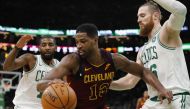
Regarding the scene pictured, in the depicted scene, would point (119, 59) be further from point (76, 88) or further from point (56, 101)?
point (56, 101)

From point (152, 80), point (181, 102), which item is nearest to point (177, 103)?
point (181, 102)

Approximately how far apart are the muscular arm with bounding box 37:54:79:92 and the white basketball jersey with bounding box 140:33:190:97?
1.01m

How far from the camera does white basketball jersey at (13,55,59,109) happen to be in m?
6.84

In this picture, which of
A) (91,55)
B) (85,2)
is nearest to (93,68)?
(91,55)

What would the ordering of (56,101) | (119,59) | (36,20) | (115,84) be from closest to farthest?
(56,101)
(119,59)
(115,84)
(36,20)

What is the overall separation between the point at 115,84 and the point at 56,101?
→ 1557 millimetres

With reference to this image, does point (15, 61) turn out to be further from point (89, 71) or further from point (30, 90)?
point (89, 71)

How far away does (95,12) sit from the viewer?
1000 inches

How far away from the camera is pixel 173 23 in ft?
15.5

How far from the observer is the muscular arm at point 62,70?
463 centimetres

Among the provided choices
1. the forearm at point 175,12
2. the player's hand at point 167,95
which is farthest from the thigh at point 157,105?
the forearm at point 175,12

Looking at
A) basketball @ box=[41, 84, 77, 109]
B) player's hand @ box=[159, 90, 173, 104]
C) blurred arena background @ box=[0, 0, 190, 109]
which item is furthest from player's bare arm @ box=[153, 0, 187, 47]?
blurred arena background @ box=[0, 0, 190, 109]

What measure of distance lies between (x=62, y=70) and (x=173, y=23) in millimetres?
1448

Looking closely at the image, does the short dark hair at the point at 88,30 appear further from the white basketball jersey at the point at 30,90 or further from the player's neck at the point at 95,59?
the white basketball jersey at the point at 30,90
